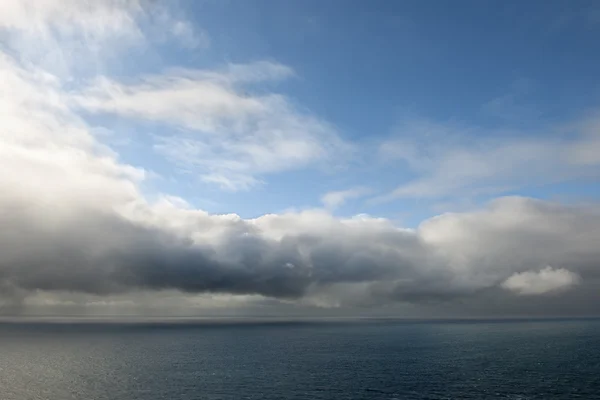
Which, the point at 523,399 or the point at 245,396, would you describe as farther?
the point at 245,396

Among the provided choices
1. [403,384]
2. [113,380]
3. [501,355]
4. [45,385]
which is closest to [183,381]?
[113,380]

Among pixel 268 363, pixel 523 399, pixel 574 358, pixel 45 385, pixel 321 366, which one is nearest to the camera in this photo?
pixel 523 399

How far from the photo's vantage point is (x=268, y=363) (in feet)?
517

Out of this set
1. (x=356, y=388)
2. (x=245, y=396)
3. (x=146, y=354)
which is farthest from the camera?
(x=146, y=354)

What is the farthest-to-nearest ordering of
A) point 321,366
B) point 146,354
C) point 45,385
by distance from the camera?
point 146,354, point 321,366, point 45,385

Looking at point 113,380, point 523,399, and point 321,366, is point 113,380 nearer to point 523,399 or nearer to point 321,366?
point 321,366

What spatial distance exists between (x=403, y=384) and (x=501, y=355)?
89.8 metres

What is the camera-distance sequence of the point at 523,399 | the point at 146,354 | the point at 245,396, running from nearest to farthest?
the point at 523,399
the point at 245,396
the point at 146,354

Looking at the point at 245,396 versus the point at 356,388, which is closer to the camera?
the point at 245,396

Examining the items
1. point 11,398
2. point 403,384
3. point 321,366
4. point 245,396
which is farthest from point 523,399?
point 11,398

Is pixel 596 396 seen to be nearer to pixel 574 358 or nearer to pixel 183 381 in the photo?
pixel 574 358

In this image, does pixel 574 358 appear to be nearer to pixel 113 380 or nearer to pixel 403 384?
pixel 403 384

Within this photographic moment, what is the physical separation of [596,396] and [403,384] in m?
42.9

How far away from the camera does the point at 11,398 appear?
99375 millimetres
